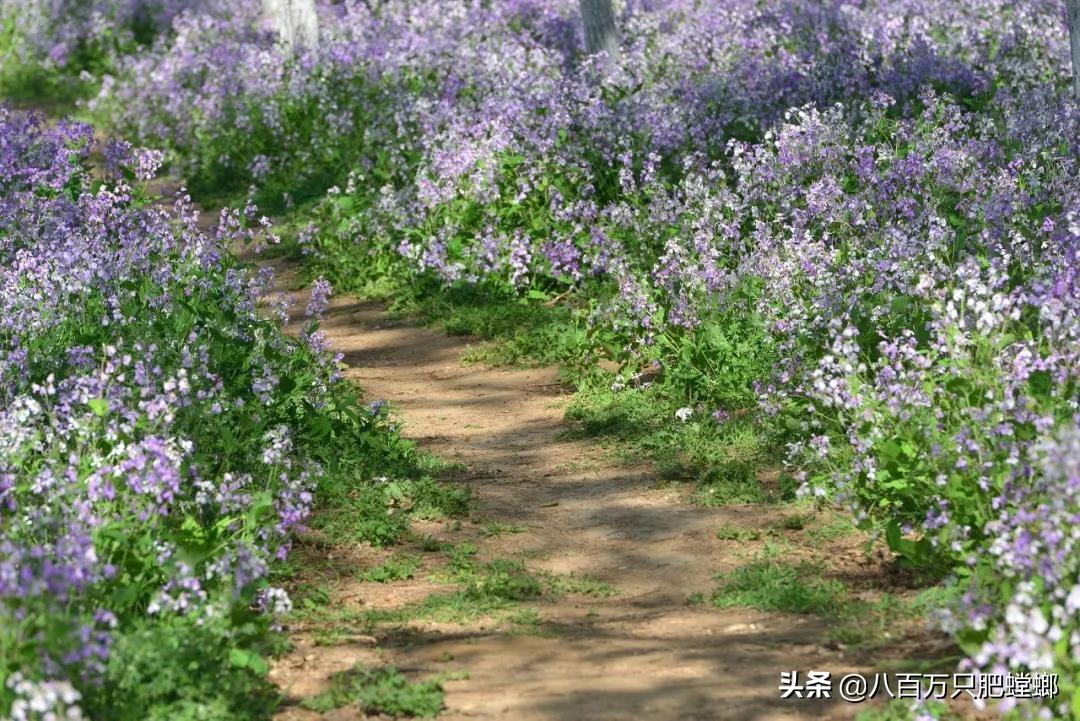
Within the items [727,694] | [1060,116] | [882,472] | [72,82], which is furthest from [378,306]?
[72,82]

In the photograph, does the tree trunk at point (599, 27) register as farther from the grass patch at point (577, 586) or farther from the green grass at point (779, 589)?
the green grass at point (779, 589)

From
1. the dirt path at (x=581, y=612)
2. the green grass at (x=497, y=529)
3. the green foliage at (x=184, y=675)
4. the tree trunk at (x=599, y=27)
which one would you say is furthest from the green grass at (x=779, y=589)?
the tree trunk at (x=599, y=27)

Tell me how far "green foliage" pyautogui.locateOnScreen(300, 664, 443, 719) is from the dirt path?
0.07m

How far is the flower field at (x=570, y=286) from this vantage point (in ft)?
16.8

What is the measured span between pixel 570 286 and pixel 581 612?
16.3 ft

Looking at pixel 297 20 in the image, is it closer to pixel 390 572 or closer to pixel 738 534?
pixel 390 572

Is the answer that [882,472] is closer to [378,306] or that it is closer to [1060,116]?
[1060,116]

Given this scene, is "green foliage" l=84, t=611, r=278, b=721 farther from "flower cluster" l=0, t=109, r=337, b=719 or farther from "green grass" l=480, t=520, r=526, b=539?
"green grass" l=480, t=520, r=526, b=539

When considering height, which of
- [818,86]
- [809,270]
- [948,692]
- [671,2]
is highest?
[671,2]

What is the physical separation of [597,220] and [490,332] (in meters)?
1.24

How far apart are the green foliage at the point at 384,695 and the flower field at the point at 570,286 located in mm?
239

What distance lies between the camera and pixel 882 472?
6.25 meters

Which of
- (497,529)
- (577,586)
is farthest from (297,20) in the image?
(577,586)

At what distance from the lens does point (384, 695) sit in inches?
203
